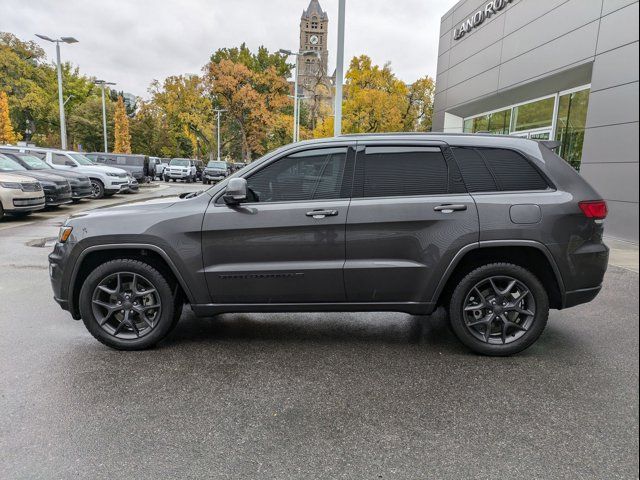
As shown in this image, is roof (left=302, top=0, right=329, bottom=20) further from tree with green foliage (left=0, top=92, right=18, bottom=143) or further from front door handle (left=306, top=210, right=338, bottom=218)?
front door handle (left=306, top=210, right=338, bottom=218)

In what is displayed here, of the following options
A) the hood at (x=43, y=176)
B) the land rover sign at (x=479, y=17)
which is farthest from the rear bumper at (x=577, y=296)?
the land rover sign at (x=479, y=17)

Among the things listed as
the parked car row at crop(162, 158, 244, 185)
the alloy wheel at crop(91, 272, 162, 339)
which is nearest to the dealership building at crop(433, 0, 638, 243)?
the alloy wheel at crop(91, 272, 162, 339)

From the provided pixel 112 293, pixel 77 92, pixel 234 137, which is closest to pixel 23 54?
pixel 77 92

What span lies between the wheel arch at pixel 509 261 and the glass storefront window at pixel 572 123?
1085cm

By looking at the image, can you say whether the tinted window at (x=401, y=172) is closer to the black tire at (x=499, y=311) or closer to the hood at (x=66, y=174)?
the black tire at (x=499, y=311)

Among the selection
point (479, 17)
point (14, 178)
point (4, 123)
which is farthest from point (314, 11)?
point (14, 178)

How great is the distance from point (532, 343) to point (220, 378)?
8.85 ft

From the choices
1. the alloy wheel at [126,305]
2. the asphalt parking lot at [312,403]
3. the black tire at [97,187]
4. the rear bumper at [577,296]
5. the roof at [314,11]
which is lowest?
the asphalt parking lot at [312,403]

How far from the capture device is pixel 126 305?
13.3 feet

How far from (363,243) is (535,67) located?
1396 cm

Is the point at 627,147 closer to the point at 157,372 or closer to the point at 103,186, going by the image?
the point at 157,372

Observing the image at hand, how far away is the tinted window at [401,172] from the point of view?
3.99m

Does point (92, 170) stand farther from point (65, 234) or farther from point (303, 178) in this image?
point (303, 178)

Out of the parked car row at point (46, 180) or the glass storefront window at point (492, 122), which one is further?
the glass storefront window at point (492, 122)
